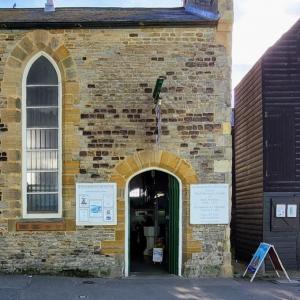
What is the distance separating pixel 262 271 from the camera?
14.0 meters

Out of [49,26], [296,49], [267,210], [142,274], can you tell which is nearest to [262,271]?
[267,210]

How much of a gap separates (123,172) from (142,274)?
96.6 inches

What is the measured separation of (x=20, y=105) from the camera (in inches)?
523

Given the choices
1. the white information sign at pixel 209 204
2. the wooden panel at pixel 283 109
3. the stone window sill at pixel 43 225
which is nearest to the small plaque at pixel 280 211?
the wooden panel at pixel 283 109

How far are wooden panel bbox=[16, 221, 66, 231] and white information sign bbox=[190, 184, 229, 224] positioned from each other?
297cm

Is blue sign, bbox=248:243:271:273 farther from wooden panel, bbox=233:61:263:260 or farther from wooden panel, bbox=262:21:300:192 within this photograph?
wooden panel, bbox=262:21:300:192

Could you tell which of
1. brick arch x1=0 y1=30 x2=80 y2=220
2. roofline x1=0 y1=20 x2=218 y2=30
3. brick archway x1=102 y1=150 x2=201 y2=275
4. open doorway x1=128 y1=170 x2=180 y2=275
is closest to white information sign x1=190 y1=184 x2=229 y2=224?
brick archway x1=102 y1=150 x2=201 y2=275

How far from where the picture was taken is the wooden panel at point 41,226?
12961 mm

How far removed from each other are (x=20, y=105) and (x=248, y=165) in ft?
22.3

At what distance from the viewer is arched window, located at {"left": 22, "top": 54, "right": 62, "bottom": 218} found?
13.3m

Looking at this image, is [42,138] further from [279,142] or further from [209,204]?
[279,142]

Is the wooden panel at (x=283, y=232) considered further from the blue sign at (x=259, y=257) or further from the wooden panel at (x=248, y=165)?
the blue sign at (x=259, y=257)

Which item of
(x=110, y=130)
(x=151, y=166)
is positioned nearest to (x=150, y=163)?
(x=151, y=166)

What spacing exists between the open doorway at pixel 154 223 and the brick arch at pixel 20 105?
61.9 inches
